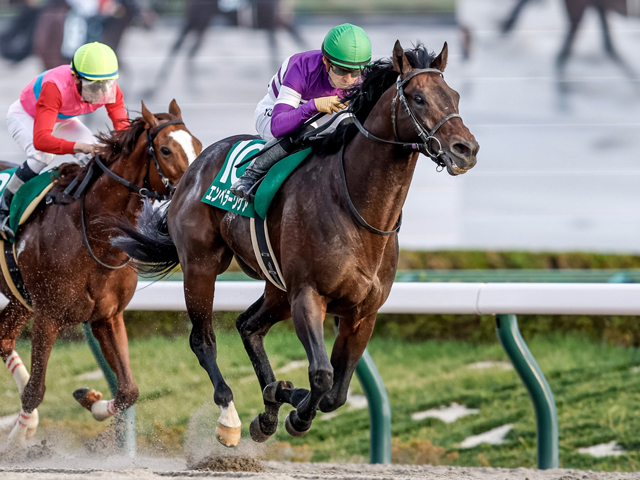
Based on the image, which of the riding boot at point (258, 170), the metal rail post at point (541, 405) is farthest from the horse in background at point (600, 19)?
the riding boot at point (258, 170)

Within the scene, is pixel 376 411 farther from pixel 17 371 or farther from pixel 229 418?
pixel 17 371

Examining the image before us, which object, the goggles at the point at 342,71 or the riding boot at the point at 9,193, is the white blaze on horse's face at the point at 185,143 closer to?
the riding boot at the point at 9,193

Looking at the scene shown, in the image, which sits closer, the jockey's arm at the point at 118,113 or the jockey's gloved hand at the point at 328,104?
the jockey's gloved hand at the point at 328,104

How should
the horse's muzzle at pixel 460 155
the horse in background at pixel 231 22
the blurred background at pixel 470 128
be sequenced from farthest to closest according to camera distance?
the horse in background at pixel 231 22
the blurred background at pixel 470 128
the horse's muzzle at pixel 460 155

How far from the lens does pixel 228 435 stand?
3.76 meters

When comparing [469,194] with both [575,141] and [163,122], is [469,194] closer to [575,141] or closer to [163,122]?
[575,141]

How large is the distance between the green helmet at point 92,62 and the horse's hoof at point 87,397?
5.46ft

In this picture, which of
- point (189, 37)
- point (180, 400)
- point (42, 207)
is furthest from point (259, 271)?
point (189, 37)

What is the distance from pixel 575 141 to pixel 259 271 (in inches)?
182

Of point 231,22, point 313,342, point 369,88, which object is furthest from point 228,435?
point 231,22

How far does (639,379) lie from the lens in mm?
5879

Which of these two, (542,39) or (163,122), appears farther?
(542,39)

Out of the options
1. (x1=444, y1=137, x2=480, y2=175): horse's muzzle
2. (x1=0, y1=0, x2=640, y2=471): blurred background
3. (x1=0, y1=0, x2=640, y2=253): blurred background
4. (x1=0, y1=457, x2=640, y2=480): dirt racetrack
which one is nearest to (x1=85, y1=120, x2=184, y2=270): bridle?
(x1=0, y1=457, x2=640, y2=480): dirt racetrack

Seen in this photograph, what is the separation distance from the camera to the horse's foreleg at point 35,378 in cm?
431
